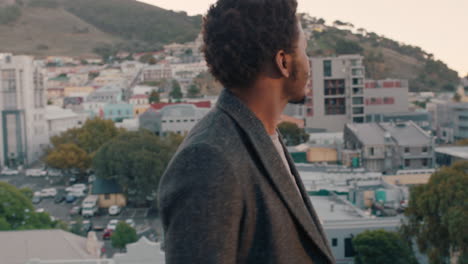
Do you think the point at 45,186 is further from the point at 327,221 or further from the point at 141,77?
the point at 141,77

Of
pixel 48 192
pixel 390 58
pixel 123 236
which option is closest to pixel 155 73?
pixel 390 58

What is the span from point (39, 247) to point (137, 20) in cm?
6650

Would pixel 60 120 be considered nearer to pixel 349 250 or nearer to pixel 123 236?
pixel 123 236

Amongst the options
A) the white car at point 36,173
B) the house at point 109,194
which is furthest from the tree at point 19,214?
the white car at point 36,173

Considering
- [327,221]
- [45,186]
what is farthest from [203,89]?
[327,221]

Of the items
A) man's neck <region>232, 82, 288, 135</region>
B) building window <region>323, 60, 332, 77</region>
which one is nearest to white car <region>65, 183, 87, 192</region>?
building window <region>323, 60, 332, 77</region>

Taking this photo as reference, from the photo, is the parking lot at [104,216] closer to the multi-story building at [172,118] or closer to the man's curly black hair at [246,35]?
the multi-story building at [172,118]

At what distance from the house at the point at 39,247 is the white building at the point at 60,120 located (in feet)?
58.7

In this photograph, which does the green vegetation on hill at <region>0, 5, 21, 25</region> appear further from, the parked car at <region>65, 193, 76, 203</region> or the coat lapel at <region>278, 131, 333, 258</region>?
the coat lapel at <region>278, 131, 333, 258</region>

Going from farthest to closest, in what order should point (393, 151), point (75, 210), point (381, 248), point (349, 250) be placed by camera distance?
1. point (393, 151)
2. point (75, 210)
3. point (349, 250)
4. point (381, 248)

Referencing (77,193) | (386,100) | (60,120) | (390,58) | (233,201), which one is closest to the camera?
(233,201)

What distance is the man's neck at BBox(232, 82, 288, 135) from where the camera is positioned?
1.06 m

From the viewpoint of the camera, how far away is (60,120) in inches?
1112

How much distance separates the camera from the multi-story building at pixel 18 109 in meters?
24.9
